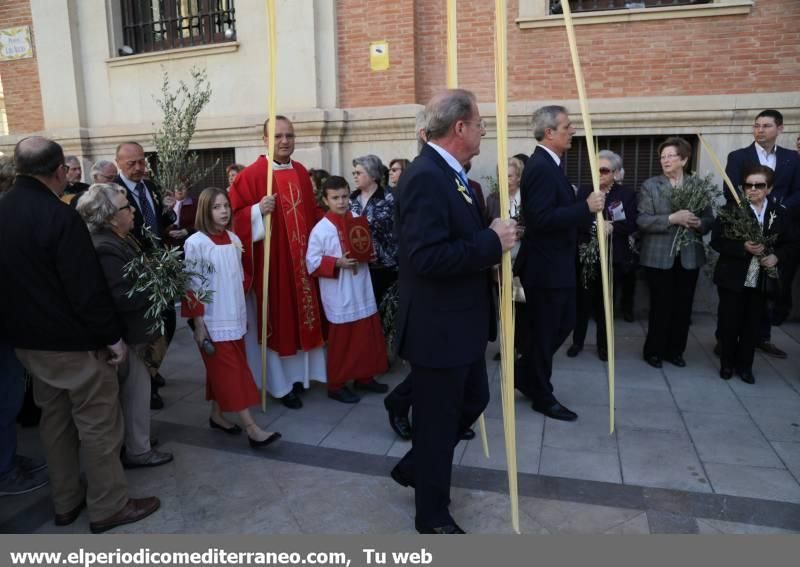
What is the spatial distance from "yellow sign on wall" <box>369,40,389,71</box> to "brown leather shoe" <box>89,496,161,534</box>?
5992 millimetres

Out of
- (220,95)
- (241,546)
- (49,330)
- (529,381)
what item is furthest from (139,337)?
(220,95)

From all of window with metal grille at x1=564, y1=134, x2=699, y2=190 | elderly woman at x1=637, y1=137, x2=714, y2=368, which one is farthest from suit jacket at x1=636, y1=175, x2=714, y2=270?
window with metal grille at x1=564, y1=134, x2=699, y2=190

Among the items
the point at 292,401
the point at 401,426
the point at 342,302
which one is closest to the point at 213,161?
the point at 342,302

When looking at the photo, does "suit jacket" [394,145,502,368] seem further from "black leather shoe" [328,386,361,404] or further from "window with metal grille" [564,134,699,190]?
"window with metal grille" [564,134,699,190]

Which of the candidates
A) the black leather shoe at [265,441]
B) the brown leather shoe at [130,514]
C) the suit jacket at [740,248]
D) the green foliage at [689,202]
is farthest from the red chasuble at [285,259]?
the suit jacket at [740,248]

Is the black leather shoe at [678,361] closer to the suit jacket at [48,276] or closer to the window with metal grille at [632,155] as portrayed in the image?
the window with metal grille at [632,155]

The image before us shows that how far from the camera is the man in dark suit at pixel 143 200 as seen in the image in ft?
15.1

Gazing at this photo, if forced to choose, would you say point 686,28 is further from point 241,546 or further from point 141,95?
point 141,95

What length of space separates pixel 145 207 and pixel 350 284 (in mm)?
1737

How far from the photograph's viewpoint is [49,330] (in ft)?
9.47

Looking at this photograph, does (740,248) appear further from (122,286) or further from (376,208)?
(122,286)

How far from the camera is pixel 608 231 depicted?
534 cm

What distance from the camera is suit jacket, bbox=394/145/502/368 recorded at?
2.49 m

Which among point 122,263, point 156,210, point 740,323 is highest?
point 156,210
